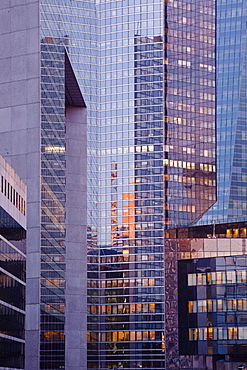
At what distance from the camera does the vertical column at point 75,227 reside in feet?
486

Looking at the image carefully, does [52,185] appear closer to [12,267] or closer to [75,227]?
[12,267]

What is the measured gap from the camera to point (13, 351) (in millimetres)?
92062

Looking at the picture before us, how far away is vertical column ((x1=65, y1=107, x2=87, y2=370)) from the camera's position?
148 m

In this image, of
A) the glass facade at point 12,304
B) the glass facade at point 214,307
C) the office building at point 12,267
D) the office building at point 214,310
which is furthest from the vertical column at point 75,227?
the glass facade at point 12,304

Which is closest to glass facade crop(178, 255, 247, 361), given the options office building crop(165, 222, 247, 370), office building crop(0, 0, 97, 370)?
office building crop(165, 222, 247, 370)

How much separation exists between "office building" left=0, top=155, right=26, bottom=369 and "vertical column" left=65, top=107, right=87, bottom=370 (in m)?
47.6

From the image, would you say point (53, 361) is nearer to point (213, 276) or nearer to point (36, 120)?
point (36, 120)

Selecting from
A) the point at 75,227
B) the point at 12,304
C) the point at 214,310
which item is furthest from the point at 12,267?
the point at 214,310

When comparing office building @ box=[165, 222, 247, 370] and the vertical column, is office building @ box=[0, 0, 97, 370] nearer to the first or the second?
the vertical column

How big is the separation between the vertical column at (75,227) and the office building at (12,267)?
4760 centimetres

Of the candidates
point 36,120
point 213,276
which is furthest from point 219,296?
point 36,120

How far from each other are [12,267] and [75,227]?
59.4 meters

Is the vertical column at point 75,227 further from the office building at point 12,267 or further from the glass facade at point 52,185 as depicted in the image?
the office building at point 12,267

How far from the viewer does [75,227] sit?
5945 inches
